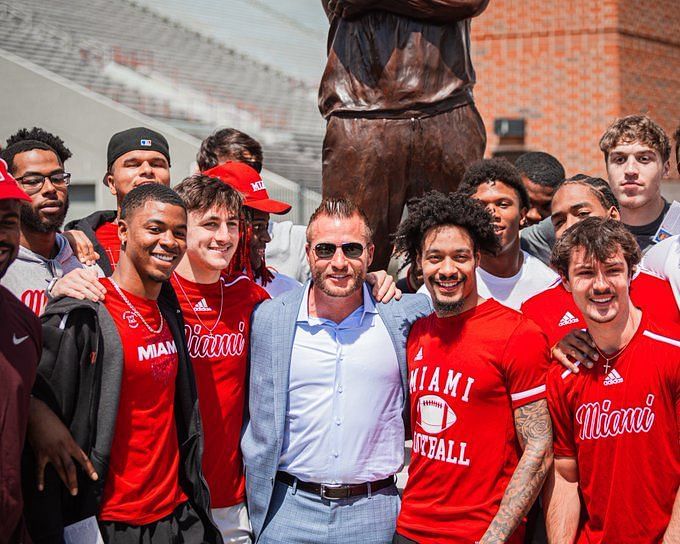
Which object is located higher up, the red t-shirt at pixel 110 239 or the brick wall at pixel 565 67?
the brick wall at pixel 565 67

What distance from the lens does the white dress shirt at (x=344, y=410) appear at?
3533 mm

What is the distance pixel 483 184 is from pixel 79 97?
619 inches

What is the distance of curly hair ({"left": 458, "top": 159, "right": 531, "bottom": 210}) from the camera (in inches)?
172

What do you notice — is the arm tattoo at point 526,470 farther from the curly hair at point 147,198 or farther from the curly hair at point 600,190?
the curly hair at point 147,198

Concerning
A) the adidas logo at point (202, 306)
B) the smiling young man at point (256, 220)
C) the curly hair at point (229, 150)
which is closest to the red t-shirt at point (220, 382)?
the adidas logo at point (202, 306)

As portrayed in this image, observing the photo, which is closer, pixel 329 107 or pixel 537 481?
pixel 537 481

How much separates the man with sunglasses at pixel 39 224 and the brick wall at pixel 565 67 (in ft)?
47.5

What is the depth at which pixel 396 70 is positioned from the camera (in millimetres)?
4871

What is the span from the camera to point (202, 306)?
151 inches

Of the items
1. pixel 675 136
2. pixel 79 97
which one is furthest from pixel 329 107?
pixel 79 97

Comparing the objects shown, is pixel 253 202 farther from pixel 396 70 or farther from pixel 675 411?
pixel 675 411

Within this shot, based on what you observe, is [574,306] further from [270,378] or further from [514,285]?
[270,378]

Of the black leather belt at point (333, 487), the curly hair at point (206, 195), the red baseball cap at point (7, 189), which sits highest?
the curly hair at point (206, 195)

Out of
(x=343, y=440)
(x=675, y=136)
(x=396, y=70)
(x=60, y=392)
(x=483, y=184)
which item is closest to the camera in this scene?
(x=60, y=392)
